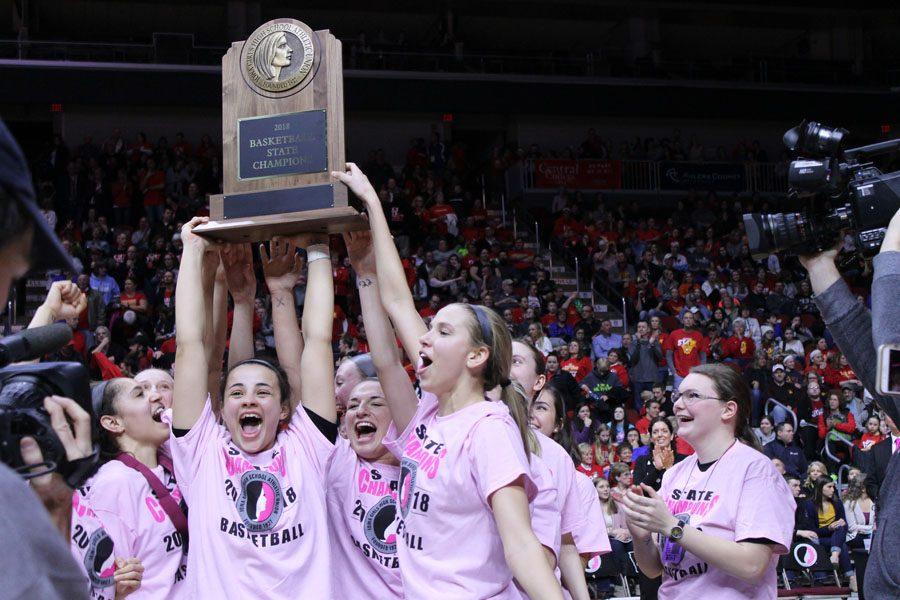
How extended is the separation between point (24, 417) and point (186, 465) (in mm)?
2147

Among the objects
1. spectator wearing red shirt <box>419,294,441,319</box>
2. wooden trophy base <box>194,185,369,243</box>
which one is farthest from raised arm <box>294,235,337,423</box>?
spectator wearing red shirt <box>419,294,441,319</box>

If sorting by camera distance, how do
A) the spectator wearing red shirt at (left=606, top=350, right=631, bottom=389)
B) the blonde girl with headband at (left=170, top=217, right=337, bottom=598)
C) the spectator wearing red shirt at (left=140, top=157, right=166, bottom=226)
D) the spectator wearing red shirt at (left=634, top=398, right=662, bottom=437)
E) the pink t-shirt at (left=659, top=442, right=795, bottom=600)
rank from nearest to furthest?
the blonde girl with headband at (left=170, top=217, right=337, bottom=598), the pink t-shirt at (left=659, top=442, right=795, bottom=600), the spectator wearing red shirt at (left=634, top=398, right=662, bottom=437), the spectator wearing red shirt at (left=606, top=350, right=631, bottom=389), the spectator wearing red shirt at (left=140, top=157, right=166, bottom=226)

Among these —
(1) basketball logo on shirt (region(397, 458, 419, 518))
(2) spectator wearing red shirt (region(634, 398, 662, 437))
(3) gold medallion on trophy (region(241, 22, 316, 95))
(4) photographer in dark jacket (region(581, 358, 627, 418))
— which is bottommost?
(2) spectator wearing red shirt (region(634, 398, 662, 437))

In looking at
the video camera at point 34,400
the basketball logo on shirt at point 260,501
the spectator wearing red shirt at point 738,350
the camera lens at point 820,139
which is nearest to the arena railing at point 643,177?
the spectator wearing red shirt at point 738,350

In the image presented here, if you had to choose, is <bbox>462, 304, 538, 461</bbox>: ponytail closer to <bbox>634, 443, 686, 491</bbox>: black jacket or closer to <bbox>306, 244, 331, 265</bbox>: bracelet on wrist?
<bbox>306, 244, 331, 265</bbox>: bracelet on wrist

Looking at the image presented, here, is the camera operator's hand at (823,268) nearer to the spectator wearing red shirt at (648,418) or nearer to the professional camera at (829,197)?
the professional camera at (829,197)

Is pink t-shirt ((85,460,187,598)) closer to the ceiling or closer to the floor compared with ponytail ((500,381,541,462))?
closer to the floor

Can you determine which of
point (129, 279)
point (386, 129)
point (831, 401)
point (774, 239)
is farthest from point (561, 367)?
point (774, 239)

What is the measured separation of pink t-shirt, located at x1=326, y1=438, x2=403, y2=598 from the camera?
3.61m

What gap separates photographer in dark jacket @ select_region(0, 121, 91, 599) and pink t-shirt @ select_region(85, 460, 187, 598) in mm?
2554

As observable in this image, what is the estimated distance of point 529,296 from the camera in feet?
55.2

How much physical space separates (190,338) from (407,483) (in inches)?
40.3

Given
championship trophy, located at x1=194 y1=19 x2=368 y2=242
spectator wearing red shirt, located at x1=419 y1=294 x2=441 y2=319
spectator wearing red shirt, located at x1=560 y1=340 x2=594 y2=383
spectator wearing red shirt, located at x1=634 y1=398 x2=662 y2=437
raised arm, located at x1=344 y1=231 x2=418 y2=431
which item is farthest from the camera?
spectator wearing red shirt, located at x1=419 y1=294 x2=441 y2=319

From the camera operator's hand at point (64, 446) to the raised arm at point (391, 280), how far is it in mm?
1841
